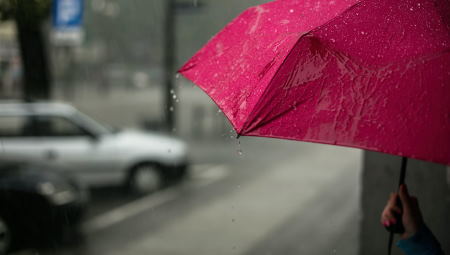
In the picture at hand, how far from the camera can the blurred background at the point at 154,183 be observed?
189 inches

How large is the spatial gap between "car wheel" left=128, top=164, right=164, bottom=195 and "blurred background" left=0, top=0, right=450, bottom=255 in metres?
0.02

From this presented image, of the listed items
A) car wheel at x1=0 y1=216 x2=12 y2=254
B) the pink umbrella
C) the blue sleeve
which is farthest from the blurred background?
the blue sleeve

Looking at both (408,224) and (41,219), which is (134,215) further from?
(408,224)

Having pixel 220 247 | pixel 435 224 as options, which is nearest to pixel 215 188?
pixel 220 247

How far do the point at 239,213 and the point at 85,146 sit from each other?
8.04 feet

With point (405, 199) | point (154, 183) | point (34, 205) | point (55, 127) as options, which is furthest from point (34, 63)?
point (405, 199)

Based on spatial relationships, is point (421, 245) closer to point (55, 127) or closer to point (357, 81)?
point (357, 81)

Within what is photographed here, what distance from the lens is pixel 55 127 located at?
316 inches

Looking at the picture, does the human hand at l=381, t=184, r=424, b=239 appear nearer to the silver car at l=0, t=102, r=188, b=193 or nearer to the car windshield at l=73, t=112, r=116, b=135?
the silver car at l=0, t=102, r=188, b=193

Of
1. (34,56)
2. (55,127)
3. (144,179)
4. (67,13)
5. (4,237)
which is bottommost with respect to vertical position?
(144,179)

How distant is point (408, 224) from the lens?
1.72m

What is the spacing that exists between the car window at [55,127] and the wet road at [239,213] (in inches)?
41.6

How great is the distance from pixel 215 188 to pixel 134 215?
6.56 ft

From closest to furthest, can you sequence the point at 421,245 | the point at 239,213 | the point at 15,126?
the point at 421,245
the point at 239,213
the point at 15,126
